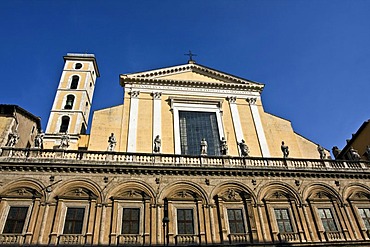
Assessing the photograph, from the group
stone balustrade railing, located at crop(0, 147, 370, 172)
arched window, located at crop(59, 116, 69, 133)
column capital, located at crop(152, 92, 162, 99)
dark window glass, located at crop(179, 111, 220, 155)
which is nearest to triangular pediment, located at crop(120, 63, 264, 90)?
column capital, located at crop(152, 92, 162, 99)

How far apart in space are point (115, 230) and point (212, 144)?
34.3 feet

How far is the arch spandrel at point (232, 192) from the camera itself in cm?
1695

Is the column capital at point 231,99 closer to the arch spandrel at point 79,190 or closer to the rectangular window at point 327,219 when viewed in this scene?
the rectangular window at point 327,219

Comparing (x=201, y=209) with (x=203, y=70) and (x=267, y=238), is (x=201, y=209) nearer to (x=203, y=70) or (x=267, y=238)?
(x=267, y=238)

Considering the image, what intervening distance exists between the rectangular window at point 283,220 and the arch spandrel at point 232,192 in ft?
5.15

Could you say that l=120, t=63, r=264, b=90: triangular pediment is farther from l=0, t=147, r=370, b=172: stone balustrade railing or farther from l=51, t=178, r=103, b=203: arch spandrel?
l=51, t=178, r=103, b=203: arch spandrel

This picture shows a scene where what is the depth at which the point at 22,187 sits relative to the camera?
15.4m

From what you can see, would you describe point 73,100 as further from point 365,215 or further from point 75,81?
point 365,215

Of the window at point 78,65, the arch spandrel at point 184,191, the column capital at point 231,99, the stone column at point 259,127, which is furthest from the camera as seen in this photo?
the window at point 78,65

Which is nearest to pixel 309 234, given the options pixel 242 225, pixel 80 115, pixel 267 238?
pixel 267 238

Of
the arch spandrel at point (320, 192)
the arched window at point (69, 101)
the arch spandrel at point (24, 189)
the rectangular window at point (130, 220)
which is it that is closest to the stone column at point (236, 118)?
the arch spandrel at point (320, 192)

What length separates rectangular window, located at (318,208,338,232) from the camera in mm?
16859

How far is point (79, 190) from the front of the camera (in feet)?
52.2

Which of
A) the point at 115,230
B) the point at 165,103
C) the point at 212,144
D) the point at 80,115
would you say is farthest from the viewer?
the point at 80,115
